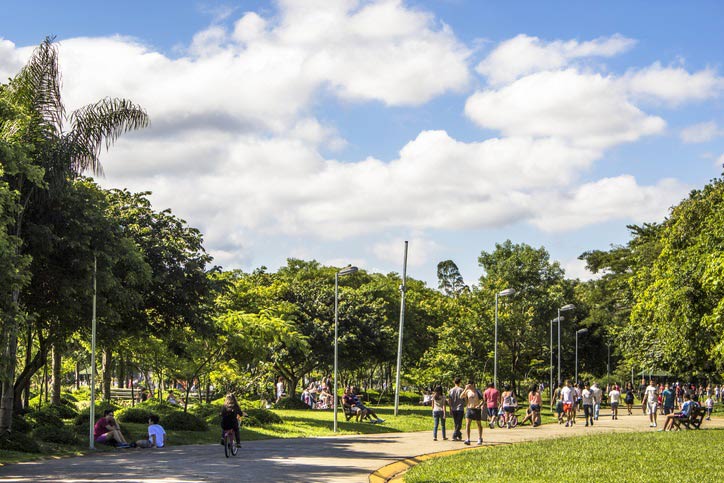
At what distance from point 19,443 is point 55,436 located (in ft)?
5.13

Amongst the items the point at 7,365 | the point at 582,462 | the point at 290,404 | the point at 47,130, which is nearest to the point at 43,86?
the point at 47,130

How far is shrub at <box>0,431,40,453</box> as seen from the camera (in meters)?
19.8

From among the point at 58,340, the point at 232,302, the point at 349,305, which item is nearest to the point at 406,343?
the point at 349,305

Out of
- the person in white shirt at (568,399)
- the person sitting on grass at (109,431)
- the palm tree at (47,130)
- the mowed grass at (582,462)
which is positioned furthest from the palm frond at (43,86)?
the person in white shirt at (568,399)

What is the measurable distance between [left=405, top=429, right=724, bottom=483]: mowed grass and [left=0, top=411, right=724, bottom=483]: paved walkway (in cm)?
157

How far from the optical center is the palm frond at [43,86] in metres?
23.3

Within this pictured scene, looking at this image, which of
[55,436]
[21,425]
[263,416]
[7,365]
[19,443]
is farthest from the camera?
[263,416]

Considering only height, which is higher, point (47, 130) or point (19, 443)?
point (47, 130)

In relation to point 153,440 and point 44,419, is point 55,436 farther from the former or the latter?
point 44,419

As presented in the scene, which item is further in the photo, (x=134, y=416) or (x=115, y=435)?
(x=134, y=416)

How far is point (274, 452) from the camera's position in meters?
20.7

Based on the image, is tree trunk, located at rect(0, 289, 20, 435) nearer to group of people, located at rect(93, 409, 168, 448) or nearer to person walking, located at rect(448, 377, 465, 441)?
group of people, located at rect(93, 409, 168, 448)

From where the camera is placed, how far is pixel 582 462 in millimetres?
17688

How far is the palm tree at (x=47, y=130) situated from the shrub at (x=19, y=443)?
125cm
